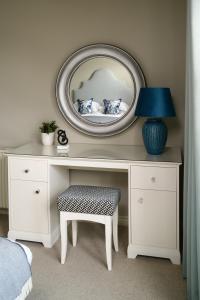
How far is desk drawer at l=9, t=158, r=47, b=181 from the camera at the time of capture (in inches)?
118

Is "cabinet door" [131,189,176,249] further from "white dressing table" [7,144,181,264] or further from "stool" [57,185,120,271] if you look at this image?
"stool" [57,185,120,271]

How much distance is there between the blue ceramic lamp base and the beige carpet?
34.3 inches

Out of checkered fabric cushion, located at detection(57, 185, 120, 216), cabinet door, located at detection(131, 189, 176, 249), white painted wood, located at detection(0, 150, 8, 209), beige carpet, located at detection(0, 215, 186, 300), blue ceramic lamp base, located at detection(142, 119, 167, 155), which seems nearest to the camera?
beige carpet, located at detection(0, 215, 186, 300)


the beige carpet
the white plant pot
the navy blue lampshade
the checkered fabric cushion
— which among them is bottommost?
the beige carpet

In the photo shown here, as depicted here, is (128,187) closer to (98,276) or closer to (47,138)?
(98,276)

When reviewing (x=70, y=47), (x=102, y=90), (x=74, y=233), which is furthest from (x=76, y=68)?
(x=74, y=233)

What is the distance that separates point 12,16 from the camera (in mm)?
3535

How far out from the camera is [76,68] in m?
3.35

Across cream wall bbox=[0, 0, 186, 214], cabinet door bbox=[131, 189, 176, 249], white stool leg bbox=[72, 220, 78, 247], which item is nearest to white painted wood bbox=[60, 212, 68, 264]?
white stool leg bbox=[72, 220, 78, 247]

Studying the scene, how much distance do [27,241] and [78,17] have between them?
82.1 inches

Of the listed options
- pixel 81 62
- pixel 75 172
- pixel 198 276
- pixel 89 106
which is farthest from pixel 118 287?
pixel 81 62

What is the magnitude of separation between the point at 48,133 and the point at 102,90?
0.64m

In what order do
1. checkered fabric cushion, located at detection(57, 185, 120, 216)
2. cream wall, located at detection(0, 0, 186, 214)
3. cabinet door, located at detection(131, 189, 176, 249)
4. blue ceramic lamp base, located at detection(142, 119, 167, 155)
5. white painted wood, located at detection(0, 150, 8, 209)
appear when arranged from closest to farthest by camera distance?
1. checkered fabric cushion, located at detection(57, 185, 120, 216)
2. cabinet door, located at detection(131, 189, 176, 249)
3. blue ceramic lamp base, located at detection(142, 119, 167, 155)
4. cream wall, located at detection(0, 0, 186, 214)
5. white painted wood, located at detection(0, 150, 8, 209)

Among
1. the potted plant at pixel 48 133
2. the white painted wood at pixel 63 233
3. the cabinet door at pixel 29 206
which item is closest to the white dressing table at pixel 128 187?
the cabinet door at pixel 29 206
